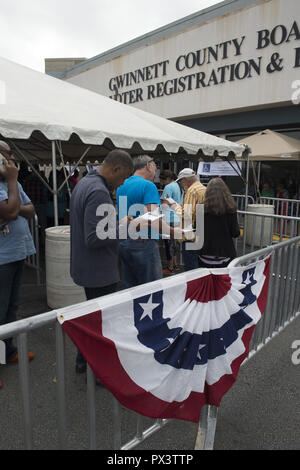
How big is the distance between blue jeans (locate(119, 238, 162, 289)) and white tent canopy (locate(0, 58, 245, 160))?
6.99 ft

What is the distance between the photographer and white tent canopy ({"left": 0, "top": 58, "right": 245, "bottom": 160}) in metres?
4.56

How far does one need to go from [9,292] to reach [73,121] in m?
2.96

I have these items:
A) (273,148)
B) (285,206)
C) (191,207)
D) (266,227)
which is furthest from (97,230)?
(285,206)

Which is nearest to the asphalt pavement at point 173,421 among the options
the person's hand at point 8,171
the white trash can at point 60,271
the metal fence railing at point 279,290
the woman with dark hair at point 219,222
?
the metal fence railing at point 279,290

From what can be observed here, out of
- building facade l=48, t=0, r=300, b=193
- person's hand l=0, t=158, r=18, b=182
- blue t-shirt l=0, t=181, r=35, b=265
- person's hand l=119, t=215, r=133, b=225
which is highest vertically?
building facade l=48, t=0, r=300, b=193

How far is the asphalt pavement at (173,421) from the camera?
2352 mm

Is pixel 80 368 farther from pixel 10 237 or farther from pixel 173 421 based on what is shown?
pixel 10 237

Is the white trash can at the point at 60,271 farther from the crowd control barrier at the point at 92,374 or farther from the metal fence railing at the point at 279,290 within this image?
the metal fence railing at the point at 279,290

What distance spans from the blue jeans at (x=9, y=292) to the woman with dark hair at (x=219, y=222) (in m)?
2.02

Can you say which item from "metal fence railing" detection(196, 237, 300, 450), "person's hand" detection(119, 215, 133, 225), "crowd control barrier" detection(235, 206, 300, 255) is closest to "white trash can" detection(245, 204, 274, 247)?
"crowd control barrier" detection(235, 206, 300, 255)

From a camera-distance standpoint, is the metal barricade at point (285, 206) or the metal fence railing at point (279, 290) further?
the metal barricade at point (285, 206)

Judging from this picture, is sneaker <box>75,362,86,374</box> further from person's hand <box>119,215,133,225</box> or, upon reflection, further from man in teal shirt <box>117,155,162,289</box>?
person's hand <box>119,215,133,225</box>
